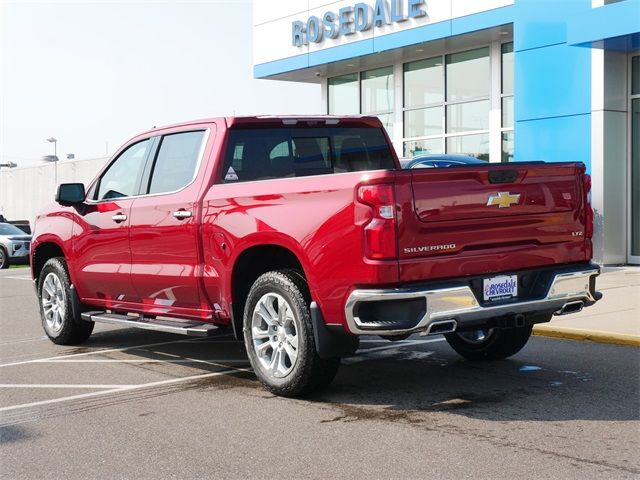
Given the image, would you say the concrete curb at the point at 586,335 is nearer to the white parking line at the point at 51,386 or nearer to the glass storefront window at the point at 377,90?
the white parking line at the point at 51,386

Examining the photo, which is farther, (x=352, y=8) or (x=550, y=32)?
(x=352, y=8)

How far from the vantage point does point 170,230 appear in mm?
7555

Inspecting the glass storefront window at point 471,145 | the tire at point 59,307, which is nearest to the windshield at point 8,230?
the glass storefront window at point 471,145

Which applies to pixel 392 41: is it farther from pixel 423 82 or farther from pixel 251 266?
pixel 251 266

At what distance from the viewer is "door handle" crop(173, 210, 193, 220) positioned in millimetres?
7350

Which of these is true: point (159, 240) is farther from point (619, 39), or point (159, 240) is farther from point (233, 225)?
point (619, 39)

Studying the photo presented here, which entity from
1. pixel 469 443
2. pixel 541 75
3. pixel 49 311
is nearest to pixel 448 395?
pixel 469 443

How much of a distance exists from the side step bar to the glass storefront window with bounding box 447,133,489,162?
14.4m

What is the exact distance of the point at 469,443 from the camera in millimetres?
5254

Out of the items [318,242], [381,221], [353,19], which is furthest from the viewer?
[353,19]

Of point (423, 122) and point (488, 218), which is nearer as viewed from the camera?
point (488, 218)

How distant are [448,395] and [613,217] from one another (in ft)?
37.8

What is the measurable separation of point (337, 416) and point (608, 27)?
1181 centimetres

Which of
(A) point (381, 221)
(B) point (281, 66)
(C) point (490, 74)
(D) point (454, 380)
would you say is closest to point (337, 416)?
(A) point (381, 221)
